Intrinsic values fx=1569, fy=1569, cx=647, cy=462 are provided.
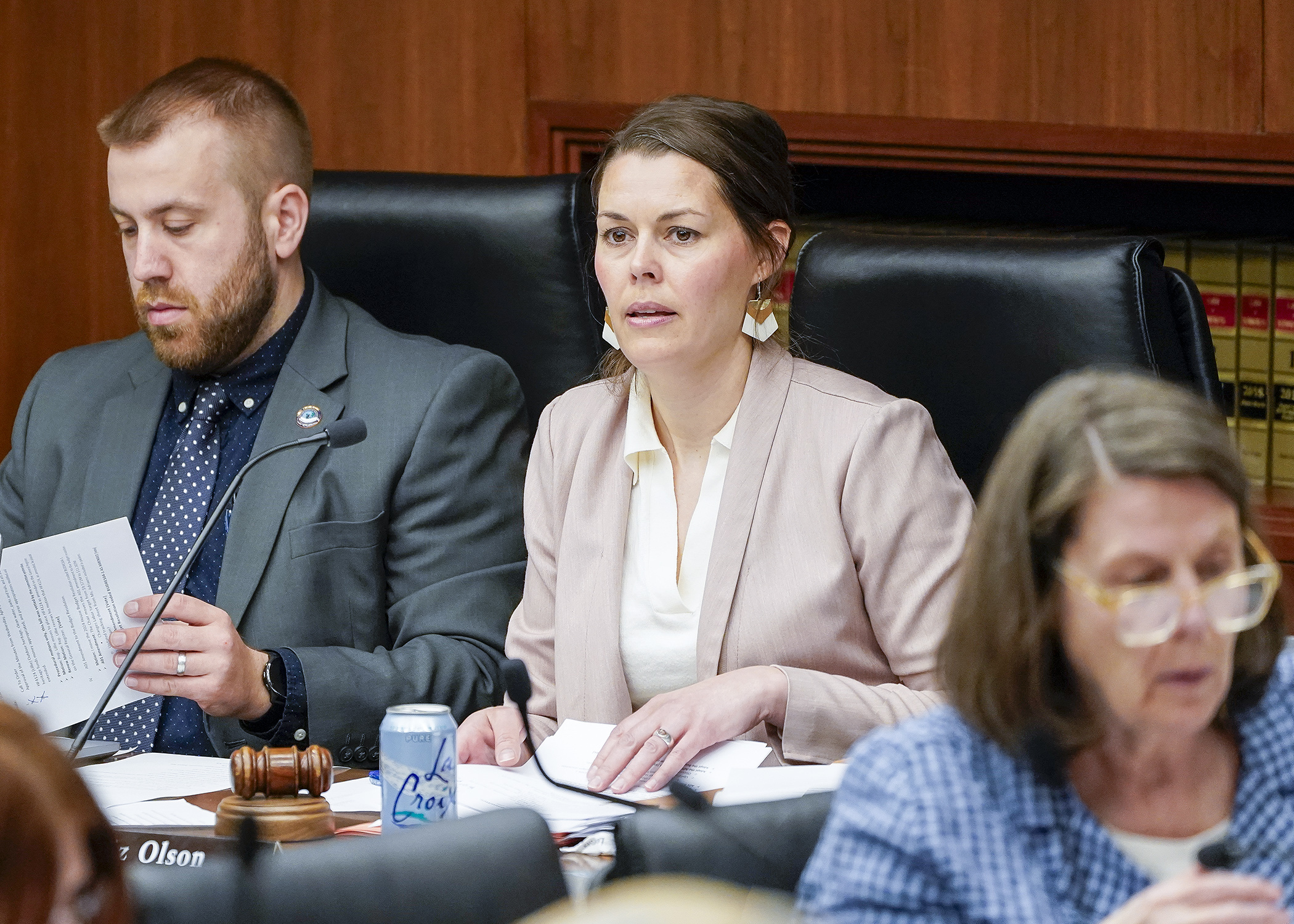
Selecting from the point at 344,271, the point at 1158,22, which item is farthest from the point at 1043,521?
the point at 1158,22

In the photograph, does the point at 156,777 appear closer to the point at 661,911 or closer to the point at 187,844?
the point at 187,844

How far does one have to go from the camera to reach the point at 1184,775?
3.37ft

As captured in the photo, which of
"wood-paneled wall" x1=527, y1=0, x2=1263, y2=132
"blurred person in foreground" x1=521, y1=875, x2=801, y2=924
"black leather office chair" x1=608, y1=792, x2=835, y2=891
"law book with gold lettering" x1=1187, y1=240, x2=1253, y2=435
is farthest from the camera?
"law book with gold lettering" x1=1187, y1=240, x2=1253, y2=435

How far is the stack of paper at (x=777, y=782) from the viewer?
1424 millimetres

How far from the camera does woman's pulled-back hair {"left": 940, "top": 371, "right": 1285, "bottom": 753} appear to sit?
3.24ft

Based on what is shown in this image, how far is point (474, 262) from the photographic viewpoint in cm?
238

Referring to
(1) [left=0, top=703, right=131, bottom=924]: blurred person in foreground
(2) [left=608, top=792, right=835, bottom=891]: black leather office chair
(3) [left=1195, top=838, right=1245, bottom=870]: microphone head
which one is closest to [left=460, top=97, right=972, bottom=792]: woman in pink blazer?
(2) [left=608, top=792, right=835, bottom=891]: black leather office chair

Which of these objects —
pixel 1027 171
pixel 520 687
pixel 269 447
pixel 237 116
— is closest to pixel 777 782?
pixel 520 687

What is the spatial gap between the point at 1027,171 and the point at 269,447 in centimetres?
147

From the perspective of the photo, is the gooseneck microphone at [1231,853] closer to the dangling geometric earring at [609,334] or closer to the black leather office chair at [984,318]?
the black leather office chair at [984,318]

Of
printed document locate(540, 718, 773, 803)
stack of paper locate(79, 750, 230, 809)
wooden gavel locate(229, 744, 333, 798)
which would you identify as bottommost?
stack of paper locate(79, 750, 230, 809)

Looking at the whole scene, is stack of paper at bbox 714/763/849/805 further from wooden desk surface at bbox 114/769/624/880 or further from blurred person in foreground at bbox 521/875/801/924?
blurred person in foreground at bbox 521/875/801/924

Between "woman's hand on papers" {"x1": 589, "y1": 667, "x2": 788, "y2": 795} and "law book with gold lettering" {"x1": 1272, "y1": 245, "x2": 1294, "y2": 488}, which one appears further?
"law book with gold lettering" {"x1": 1272, "y1": 245, "x2": 1294, "y2": 488}

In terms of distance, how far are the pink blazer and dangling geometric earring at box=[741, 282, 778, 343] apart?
0.06 meters
